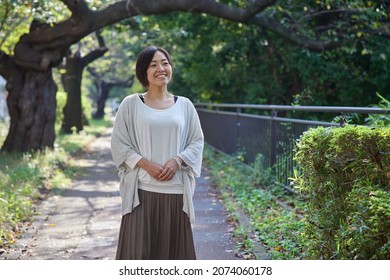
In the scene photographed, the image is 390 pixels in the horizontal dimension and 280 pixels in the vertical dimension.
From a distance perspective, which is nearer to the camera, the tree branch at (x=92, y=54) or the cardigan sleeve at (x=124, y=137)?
the cardigan sleeve at (x=124, y=137)

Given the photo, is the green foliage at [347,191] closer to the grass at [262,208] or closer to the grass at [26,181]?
the grass at [262,208]

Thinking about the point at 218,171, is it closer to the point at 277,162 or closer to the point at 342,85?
the point at 277,162

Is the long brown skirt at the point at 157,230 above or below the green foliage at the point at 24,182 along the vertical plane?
above

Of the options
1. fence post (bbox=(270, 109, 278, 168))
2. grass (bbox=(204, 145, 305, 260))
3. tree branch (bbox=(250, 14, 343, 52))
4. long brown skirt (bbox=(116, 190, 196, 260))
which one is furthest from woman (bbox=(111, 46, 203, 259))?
tree branch (bbox=(250, 14, 343, 52))

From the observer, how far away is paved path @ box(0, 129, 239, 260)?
Result: 6.37 meters

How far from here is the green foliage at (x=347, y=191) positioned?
389 cm

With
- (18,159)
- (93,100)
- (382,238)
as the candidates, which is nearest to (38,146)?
(18,159)

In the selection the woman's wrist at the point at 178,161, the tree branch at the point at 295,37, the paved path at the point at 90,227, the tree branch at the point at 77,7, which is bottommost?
the paved path at the point at 90,227

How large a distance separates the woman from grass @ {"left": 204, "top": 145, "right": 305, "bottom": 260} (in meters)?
1.46

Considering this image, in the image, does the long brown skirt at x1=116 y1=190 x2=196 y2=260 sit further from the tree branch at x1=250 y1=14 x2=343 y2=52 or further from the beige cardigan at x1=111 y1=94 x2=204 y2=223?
the tree branch at x1=250 y1=14 x2=343 y2=52

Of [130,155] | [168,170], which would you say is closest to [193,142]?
[168,170]

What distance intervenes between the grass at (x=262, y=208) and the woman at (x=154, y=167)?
57.3 inches

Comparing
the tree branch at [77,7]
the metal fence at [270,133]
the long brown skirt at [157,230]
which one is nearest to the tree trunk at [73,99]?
the metal fence at [270,133]

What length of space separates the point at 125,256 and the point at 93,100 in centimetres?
8045
